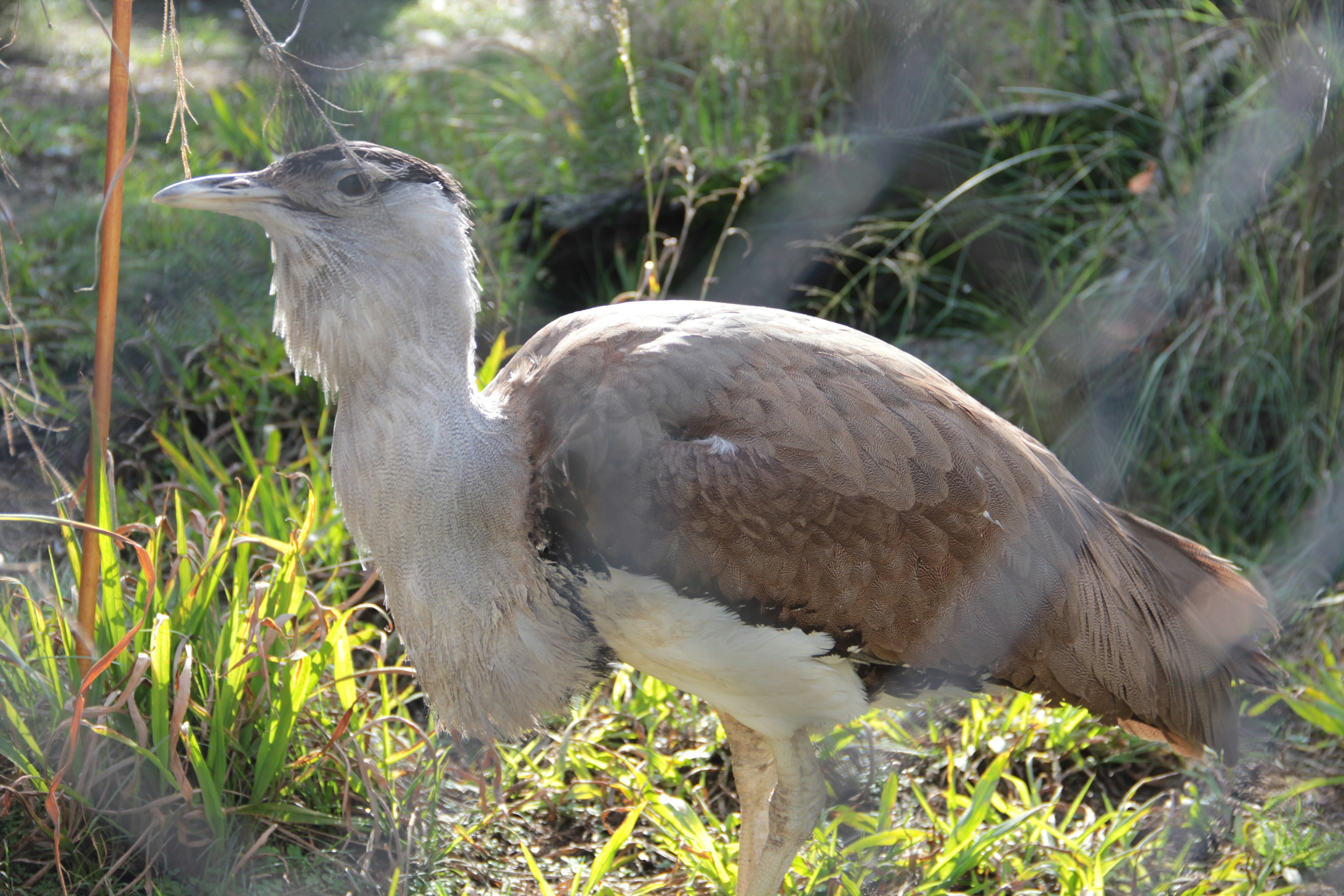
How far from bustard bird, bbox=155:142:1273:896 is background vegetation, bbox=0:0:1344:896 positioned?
1.00 ft

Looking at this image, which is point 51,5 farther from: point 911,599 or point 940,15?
point 911,599

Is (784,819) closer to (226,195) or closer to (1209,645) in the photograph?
(1209,645)

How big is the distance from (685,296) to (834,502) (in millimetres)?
2414

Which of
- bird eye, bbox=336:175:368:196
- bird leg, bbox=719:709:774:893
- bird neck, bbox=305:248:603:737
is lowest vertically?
bird leg, bbox=719:709:774:893

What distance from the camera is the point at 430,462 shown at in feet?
6.43

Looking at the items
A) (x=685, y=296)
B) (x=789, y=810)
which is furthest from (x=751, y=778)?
(x=685, y=296)

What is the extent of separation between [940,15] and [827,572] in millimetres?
2078

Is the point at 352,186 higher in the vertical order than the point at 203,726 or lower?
higher

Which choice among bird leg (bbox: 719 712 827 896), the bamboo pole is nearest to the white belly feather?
bird leg (bbox: 719 712 827 896)

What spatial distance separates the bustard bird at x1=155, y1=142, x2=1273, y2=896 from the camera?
1949 mm

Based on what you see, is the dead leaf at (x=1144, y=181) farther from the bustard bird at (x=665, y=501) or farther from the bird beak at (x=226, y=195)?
the bird beak at (x=226, y=195)

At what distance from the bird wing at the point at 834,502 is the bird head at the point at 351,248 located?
286 millimetres

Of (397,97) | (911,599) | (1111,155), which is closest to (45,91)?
(397,97)

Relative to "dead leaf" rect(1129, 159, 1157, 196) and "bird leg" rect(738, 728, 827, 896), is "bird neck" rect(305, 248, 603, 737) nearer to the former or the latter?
"bird leg" rect(738, 728, 827, 896)
